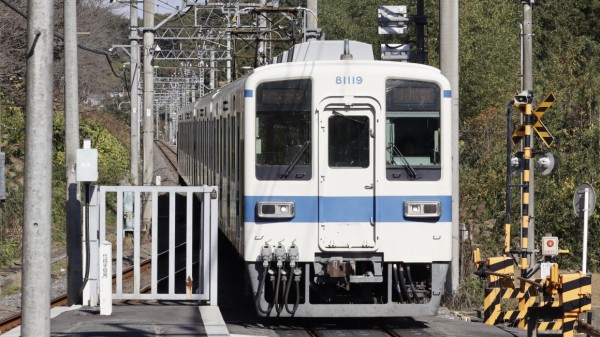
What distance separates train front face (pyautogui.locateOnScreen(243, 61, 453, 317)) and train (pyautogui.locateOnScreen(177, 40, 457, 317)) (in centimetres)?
1

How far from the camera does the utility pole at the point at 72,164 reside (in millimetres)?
12477

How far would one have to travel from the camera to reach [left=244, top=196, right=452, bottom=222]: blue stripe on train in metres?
12.2

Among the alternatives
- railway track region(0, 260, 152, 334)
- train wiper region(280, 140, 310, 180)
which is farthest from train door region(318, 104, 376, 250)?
railway track region(0, 260, 152, 334)

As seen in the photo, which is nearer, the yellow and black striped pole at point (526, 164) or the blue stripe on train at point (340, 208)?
the blue stripe on train at point (340, 208)

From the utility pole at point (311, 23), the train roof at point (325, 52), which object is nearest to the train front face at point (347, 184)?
the train roof at point (325, 52)

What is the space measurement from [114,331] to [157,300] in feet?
7.69

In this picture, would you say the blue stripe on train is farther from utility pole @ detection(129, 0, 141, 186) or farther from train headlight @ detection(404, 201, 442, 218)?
utility pole @ detection(129, 0, 141, 186)

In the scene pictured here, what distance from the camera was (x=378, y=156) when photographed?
12.3 metres

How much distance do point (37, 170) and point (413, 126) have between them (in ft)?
20.1

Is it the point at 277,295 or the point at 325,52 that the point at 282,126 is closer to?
the point at 325,52

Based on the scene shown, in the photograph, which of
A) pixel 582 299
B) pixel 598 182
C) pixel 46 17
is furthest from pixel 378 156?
pixel 598 182

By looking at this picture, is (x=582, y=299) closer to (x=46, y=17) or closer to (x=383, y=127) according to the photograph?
(x=383, y=127)

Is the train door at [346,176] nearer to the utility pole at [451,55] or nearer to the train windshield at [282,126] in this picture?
the train windshield at [282,126]

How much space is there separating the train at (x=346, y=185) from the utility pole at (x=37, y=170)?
5164mm
